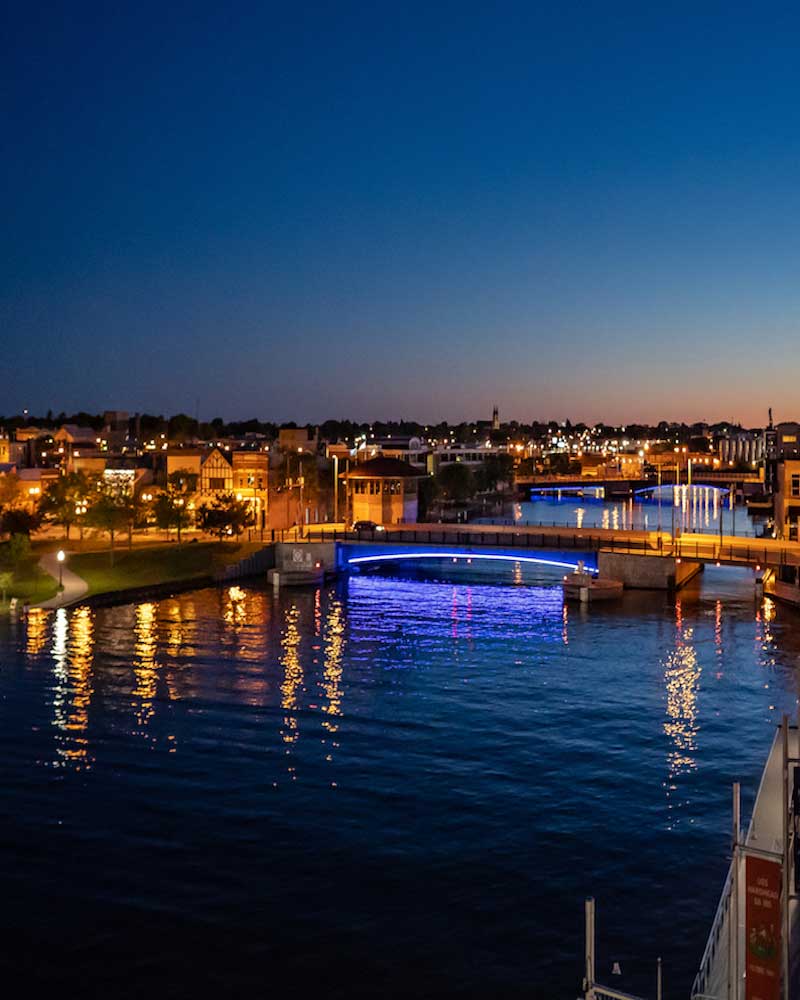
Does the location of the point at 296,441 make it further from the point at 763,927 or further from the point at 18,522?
the point at 763,927

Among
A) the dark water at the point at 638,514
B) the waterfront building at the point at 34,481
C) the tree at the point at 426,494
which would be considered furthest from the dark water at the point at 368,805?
the tree at the point at 426,494

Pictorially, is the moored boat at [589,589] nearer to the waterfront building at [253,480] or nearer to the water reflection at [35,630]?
the water reflection at [35,630]

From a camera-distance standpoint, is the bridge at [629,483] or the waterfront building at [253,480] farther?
the bridge at [629,483]

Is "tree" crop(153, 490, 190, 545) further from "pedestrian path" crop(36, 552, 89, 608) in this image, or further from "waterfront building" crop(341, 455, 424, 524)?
"waterfront building" crop(341, 455, 424, 524)

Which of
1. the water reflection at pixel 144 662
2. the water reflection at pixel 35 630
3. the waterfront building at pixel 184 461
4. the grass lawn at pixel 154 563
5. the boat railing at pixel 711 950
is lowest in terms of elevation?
the water reflection at pixel 144 662

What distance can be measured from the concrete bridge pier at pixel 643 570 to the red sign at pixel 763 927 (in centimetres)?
5411

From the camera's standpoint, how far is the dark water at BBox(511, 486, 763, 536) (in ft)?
369

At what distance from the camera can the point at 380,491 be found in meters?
89.4

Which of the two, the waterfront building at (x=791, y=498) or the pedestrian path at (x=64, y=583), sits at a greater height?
the waterfront building at (x=791, y=498)

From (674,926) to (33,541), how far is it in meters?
68.9

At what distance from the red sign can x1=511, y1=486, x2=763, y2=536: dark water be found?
78.5m

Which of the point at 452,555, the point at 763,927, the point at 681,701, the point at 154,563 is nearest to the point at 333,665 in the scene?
the point at 681,701

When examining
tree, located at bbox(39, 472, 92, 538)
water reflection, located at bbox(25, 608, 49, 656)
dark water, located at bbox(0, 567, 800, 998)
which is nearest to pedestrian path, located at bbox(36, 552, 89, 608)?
water reflection, located at bbox(25, 608, 49, 656)

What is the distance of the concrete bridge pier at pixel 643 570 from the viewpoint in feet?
214
